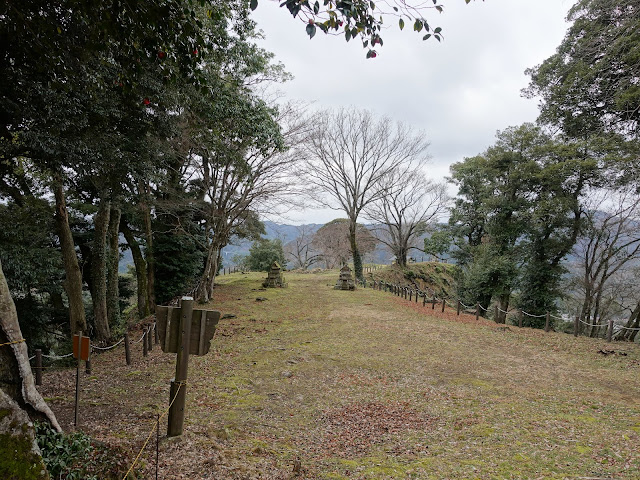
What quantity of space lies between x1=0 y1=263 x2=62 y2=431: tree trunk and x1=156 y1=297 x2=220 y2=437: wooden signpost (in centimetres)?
108

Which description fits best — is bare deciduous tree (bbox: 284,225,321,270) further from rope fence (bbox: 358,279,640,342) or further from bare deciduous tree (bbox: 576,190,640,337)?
bare deciduous tree (bbox: 576,190,640,337)

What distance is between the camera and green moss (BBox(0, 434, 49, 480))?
6.89ft

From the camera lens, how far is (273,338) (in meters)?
10.1

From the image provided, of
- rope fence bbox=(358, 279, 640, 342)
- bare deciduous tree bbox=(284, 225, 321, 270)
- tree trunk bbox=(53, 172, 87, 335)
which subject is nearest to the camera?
tree trunk bbox=(53, 172, 87, 335)

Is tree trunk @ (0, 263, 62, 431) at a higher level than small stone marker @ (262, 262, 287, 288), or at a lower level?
higher

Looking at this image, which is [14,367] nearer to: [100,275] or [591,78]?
[100,275]

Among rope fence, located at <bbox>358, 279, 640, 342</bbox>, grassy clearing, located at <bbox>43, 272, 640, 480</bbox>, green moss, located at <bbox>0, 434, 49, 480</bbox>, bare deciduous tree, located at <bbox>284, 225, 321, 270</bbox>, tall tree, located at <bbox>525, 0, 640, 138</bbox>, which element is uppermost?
tall tree, located at <bbox>525, 0, 640, 138</bbox>

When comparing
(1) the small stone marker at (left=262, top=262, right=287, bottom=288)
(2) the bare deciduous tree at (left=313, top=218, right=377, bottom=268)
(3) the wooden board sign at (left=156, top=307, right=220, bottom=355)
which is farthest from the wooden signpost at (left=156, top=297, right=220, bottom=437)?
(2) the bare deciduous tree at (left=313, top=218, right=377, bottom=268)

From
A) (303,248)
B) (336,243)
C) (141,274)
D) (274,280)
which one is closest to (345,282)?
(274,280)

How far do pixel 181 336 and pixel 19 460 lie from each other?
1629 millimetres

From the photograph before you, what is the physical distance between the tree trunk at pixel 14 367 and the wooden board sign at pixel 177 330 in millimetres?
1090

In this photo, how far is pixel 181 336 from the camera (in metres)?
3.71

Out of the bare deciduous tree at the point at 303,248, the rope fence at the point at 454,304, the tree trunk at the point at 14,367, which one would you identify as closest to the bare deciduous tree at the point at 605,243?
the rope fence at the point at 454,304

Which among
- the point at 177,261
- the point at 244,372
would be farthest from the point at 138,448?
the point at 177,261
